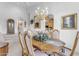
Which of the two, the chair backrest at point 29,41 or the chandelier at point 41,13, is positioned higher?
the chandelier at point 41,13

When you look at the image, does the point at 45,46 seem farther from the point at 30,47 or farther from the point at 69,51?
the point at 69,51

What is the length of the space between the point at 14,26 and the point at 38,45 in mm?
366

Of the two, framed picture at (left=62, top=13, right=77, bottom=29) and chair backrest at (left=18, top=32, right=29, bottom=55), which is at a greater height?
framed picture at (left=62, top=13, right=77, bottom=29)

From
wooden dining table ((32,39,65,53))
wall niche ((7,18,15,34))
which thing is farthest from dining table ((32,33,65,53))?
wall niche ((7,18,15,34))

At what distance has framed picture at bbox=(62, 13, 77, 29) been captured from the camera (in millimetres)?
1642

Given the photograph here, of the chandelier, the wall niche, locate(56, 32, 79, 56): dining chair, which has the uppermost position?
the chandelier

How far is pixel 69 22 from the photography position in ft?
5.47

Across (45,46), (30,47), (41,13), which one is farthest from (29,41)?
(41,13)

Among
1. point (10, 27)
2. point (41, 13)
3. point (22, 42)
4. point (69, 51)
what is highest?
point (41, 13)

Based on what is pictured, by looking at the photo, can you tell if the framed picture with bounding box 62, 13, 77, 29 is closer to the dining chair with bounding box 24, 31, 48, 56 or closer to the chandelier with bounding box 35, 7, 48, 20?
the chandelier with bounding box 35, 7, 48, 20

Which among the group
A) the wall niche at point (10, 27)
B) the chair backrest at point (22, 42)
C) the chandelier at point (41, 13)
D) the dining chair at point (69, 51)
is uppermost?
the chandelier at point (41, 13)

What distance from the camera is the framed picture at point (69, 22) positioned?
164 cm

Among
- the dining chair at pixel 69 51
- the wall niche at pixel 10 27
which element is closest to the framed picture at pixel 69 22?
the dining chair at pixel 69 51

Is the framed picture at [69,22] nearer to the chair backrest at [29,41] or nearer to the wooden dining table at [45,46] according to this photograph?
the wooden dining table at [45,46]
